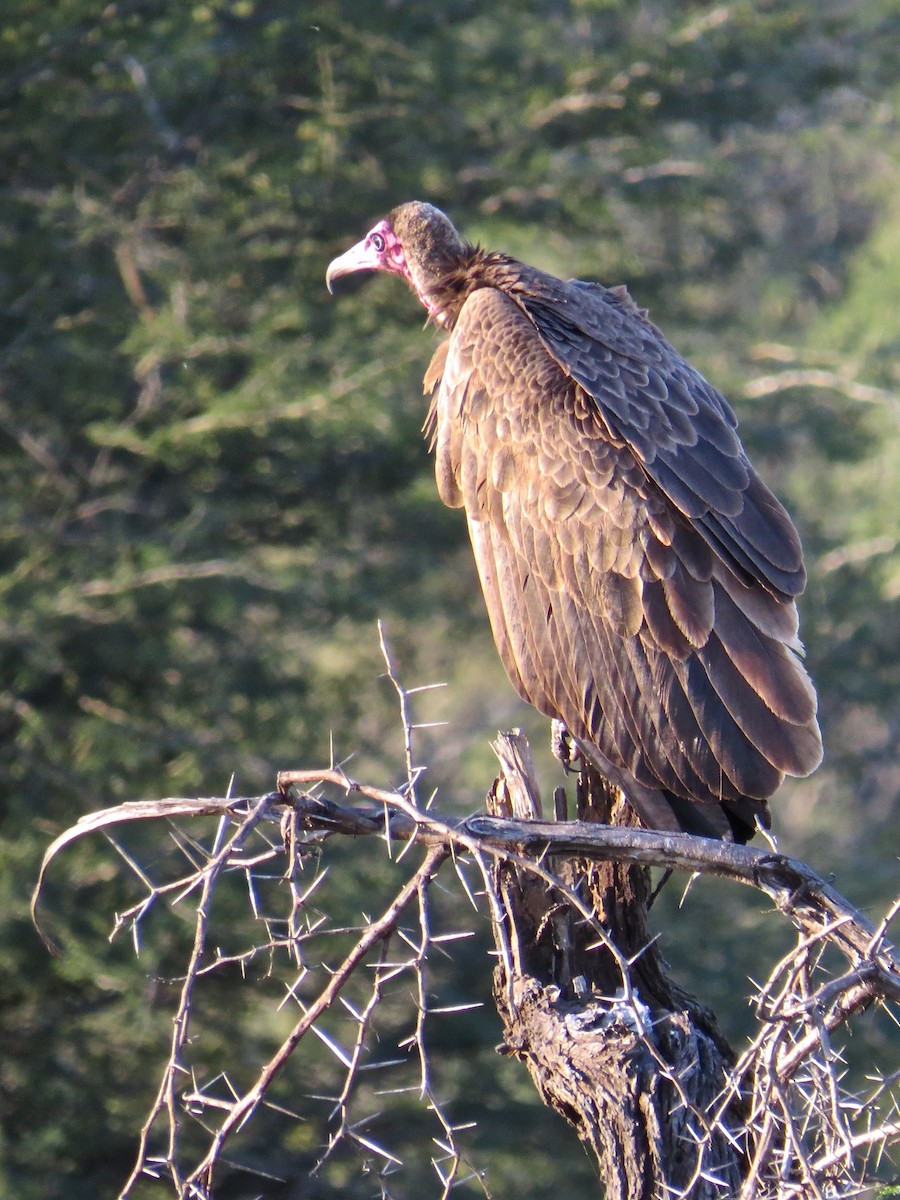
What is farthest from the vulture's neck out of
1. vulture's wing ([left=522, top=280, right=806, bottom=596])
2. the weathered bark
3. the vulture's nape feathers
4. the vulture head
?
the weathered bark

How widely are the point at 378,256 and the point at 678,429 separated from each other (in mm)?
1842

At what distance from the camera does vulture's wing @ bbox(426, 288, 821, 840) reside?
394 cm

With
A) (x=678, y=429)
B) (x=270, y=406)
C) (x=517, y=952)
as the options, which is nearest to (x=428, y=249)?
(x=678, y=429)

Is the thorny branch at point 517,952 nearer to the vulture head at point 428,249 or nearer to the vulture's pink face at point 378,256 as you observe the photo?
the vulture head at point 428,249

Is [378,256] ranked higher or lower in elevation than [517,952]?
higher

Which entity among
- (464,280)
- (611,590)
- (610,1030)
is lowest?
(610,1030)

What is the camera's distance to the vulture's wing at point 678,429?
407 centimetres

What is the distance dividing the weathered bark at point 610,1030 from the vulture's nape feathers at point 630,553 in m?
0.31

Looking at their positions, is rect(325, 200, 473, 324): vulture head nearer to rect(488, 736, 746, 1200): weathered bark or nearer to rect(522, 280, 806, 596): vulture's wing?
rect(522, 280, 806, 596): vulture's wing

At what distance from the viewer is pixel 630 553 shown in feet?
13.7

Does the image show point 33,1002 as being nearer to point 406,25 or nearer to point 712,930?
point 712,930

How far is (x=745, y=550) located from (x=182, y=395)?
19.5 feet

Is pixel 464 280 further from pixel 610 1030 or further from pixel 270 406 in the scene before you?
pixel 270 406

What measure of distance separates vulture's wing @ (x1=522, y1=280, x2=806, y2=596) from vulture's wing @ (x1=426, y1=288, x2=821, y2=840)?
15 millimetres
